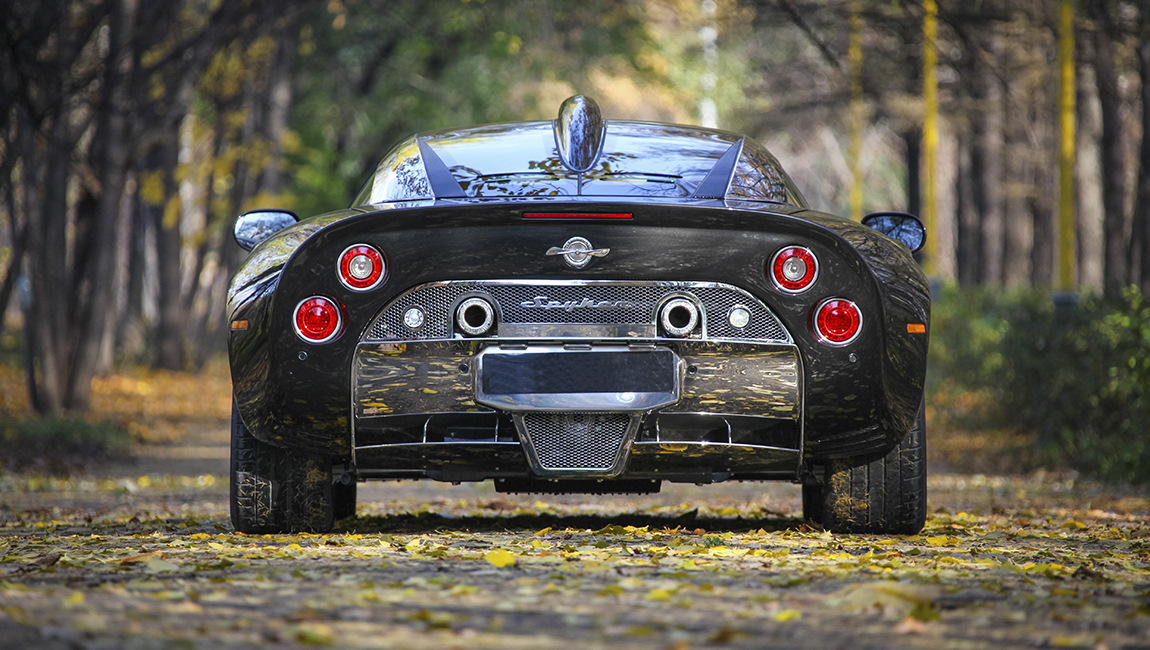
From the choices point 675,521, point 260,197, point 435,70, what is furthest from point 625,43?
point 675,521

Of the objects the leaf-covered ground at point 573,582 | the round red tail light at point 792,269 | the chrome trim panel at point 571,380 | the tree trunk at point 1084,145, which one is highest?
the tree trunk at point 1084,145

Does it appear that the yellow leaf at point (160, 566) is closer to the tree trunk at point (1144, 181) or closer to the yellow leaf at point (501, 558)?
the yellow leaf at point (501, 558)

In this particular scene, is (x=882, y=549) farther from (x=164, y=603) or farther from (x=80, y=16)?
(x=80, y=16)

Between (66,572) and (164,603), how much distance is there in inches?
32.7

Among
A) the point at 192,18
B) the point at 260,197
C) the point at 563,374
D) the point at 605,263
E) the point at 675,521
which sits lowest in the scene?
the point at 675,521

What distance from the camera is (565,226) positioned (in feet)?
17.0

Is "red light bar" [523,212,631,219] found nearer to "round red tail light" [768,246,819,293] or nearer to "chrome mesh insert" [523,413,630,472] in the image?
"round red tail light" [768,246,819,293]

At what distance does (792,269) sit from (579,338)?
761mm

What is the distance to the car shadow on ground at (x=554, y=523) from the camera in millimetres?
6234

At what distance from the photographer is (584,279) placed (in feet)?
16.9

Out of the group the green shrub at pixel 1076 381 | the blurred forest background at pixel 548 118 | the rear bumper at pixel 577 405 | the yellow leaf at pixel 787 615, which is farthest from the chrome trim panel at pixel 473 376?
the green shrub at pixel 1076 381

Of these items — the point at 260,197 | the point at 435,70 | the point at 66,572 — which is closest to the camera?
the point at 66,572

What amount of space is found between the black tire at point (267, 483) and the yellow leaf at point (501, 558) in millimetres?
1058

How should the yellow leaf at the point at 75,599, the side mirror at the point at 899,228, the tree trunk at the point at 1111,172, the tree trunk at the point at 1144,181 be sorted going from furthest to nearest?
1. the tree trunk at the point at 1111,172
2. the tree trunk at the point at 1144,181
3. the side mirror at the point at 899,228
4. the yellow leaf at the point at 75,599
